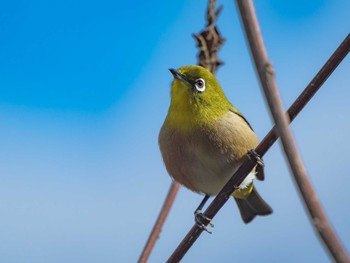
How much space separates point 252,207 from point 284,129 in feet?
19.4

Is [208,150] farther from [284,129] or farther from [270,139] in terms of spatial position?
[284,129]

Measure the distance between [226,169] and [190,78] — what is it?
1.07 metres

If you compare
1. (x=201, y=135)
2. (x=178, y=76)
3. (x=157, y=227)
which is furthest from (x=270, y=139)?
(x=178, y=76)

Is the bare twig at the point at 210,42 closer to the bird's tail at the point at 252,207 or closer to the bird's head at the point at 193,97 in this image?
the bird's head at the point at 193,97

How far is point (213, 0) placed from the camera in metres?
4.32

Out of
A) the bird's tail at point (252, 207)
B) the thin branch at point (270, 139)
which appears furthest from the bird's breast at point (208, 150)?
the thin branch at point (270, 139)

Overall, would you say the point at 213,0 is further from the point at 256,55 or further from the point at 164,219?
the point at 256,55

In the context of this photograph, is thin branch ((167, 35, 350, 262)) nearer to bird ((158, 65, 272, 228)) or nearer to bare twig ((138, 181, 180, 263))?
bare twig ((138, 181, 180, 263))

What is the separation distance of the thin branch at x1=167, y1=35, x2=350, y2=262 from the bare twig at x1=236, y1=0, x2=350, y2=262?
41 cm

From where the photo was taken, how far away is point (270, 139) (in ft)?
8.37

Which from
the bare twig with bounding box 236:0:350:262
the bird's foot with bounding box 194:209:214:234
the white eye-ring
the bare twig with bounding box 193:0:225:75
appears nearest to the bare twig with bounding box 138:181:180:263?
the bird's foot with bounding box 194:209:214:234

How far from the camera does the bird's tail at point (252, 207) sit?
6820mm

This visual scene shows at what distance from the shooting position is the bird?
17.7 feet

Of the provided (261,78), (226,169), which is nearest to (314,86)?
(261,78)
